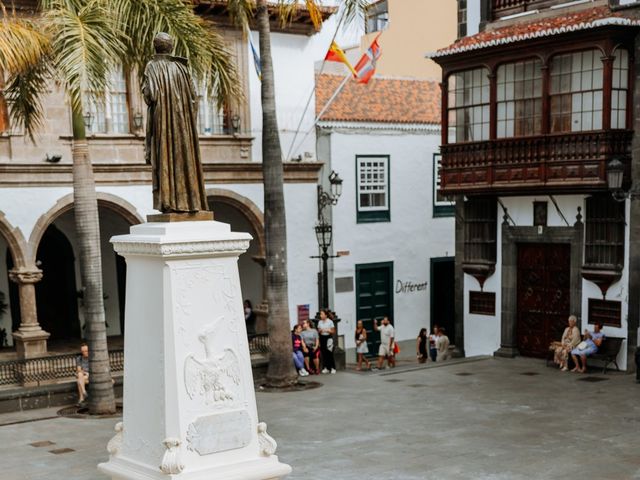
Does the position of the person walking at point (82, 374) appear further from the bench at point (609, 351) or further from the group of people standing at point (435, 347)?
the bench at point (609, 351)

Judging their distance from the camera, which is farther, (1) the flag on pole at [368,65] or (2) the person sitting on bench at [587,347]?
(1) the flag on pole at [368,65]

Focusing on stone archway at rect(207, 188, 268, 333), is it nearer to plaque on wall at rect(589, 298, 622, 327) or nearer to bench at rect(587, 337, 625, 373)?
plaque on wall at rect(589, 298, 622, 327)

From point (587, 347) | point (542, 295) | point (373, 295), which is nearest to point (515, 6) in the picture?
point (542, 295)

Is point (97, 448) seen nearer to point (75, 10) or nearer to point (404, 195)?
Answer: point (75, 10)

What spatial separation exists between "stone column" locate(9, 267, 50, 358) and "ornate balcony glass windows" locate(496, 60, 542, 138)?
1056 centimetres

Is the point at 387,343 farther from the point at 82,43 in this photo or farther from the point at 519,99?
the point at 82,43

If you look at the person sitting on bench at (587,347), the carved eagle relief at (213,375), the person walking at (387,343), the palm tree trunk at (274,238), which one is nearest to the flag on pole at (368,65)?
the palm tree trunk at (274,238)

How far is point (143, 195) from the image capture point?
22.1m

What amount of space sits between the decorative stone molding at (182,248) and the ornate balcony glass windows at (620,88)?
1282 cm

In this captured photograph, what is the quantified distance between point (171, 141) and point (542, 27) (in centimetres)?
1339

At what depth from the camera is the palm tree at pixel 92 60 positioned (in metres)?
14.2

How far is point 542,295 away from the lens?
2116 cm

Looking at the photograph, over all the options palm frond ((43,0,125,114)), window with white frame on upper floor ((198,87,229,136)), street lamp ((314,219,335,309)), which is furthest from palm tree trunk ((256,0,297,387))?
window with white frame on upper floor ((198,87,229,136))

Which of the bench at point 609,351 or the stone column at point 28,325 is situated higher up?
the stone column at point 28,325
